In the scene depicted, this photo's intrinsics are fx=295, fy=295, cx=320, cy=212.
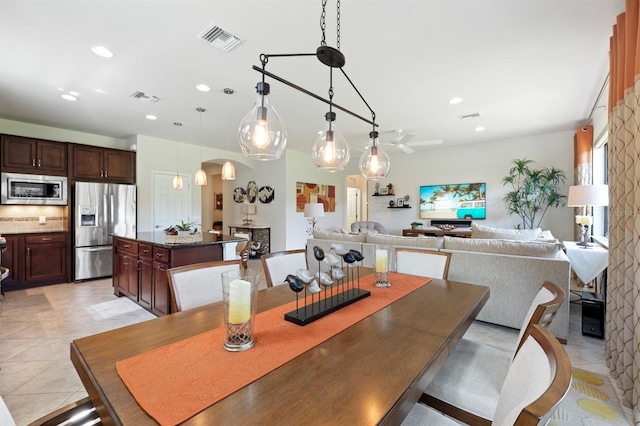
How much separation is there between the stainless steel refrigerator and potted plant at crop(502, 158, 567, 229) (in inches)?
291

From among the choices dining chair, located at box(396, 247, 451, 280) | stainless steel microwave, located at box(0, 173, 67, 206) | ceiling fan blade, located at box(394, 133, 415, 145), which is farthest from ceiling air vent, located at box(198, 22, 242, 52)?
stainless steel microwave, located at box(0, 173, 67, 206)

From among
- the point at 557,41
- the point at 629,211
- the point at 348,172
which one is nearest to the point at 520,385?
the point at 629,211

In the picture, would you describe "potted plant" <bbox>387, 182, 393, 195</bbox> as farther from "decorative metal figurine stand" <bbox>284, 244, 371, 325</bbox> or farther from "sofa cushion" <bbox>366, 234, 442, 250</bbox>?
"decorative metal figurine stand" <bbox>284, 244, 371, 325</bbox>

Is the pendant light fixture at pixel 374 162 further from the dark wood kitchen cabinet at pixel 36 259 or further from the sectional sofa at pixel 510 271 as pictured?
the dark wood kitchen cabinet at pixel 36 259

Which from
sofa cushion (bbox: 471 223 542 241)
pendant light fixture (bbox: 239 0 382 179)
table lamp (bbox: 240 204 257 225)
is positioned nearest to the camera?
pendant light fixture (bbox: 239 0 382 179)

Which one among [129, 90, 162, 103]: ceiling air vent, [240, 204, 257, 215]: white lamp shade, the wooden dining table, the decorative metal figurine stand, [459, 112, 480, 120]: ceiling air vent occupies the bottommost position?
the wooden dining table

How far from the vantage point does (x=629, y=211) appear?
188cm

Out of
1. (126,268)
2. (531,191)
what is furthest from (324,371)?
(531,191)

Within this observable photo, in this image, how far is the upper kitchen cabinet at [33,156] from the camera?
4420 millimetres

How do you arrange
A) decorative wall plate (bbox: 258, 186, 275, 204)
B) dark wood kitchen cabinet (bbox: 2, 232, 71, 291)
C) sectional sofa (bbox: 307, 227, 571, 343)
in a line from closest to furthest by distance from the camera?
sectional sofa (bbox: 307, 227, 571, 343)
dark wood kitchen cabinet (bbox: 2, 232, 71, 291)
decorative wall plate (bbox: 258, 186, 275, 204)

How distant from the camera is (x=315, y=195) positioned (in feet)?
25.7

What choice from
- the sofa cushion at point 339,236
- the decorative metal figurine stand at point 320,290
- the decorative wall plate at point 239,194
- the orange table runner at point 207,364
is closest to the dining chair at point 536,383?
the orange table runner at point 207,364

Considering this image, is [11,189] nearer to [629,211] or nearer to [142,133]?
[142,133]

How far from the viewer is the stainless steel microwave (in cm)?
442
